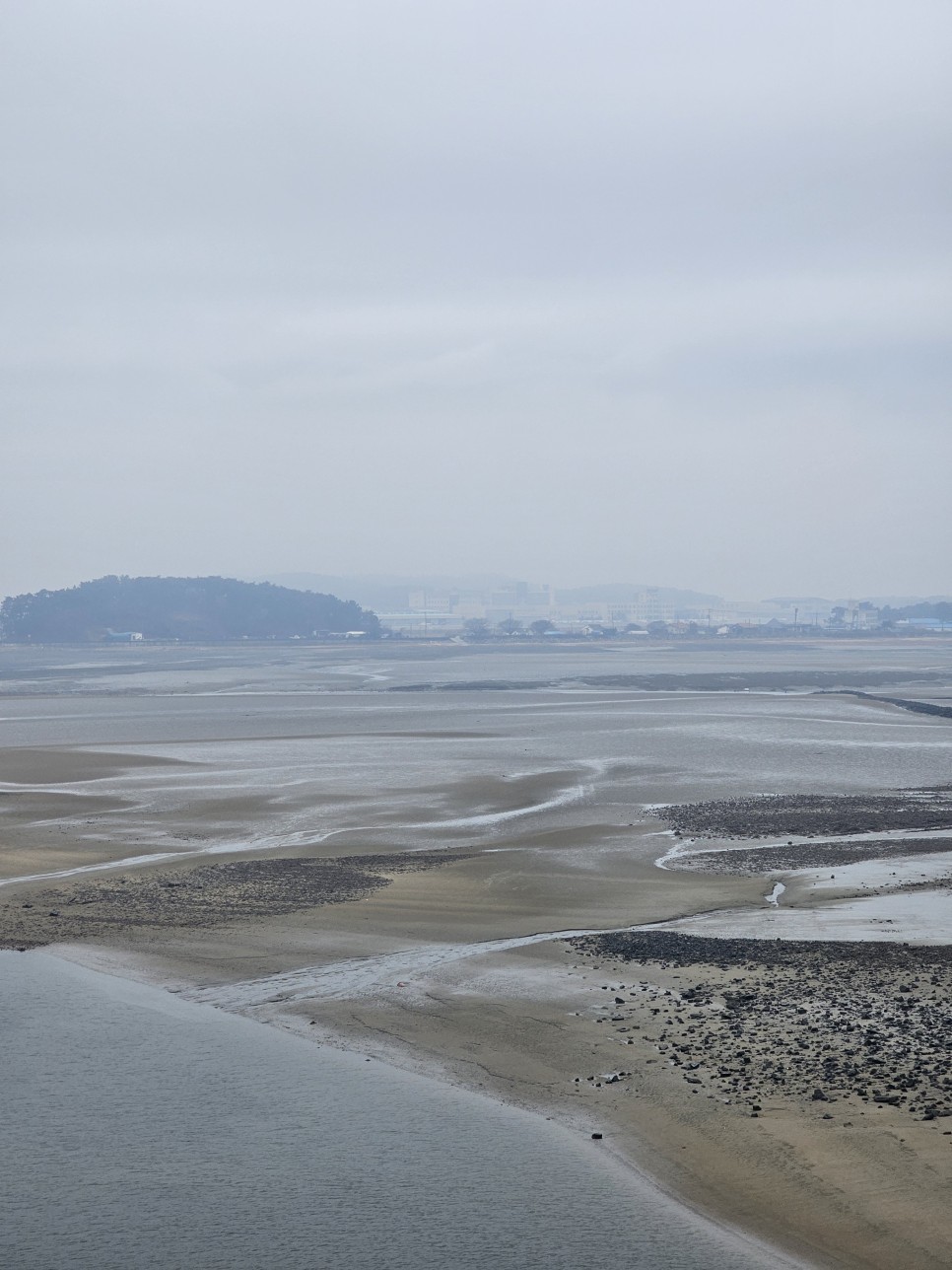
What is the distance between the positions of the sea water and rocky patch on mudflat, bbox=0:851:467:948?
508cm

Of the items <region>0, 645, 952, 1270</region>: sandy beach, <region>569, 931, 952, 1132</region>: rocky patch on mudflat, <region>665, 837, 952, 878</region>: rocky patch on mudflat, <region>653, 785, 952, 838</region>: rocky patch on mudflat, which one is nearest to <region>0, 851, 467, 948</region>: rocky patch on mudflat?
<region>0, 645, 952, 1270</region>: sandy beach

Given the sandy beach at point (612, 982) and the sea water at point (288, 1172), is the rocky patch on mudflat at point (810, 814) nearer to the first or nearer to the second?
the sandy beach at point (612, 982)

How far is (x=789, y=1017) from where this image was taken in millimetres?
12781

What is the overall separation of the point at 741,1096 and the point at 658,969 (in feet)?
14.1

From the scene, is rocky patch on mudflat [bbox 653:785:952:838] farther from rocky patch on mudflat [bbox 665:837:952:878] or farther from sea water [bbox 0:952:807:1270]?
sea water [bbox 0:952:807:1270]

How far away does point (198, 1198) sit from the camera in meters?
9.73

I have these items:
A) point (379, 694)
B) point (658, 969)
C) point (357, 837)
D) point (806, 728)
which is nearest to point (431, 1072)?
point (658, 969)

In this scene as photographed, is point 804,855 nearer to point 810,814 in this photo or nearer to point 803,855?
point 803,855

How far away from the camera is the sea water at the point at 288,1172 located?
891cm

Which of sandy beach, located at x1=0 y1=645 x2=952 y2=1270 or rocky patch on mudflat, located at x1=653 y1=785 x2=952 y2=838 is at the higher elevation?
sandy beach, located at x1=0 y1=645 x2=952 y2=1270

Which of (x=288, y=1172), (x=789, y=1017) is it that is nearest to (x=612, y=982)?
(x=789, y=1017)

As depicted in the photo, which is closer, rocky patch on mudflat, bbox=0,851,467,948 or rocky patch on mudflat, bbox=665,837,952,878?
rocky patch on mudflat, bbox=0,851,467,948

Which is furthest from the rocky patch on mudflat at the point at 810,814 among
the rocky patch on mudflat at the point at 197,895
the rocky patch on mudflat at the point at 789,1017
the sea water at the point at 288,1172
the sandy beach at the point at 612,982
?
the sea water at the point at 288,1172

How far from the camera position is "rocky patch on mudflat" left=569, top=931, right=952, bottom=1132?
10.7 m
